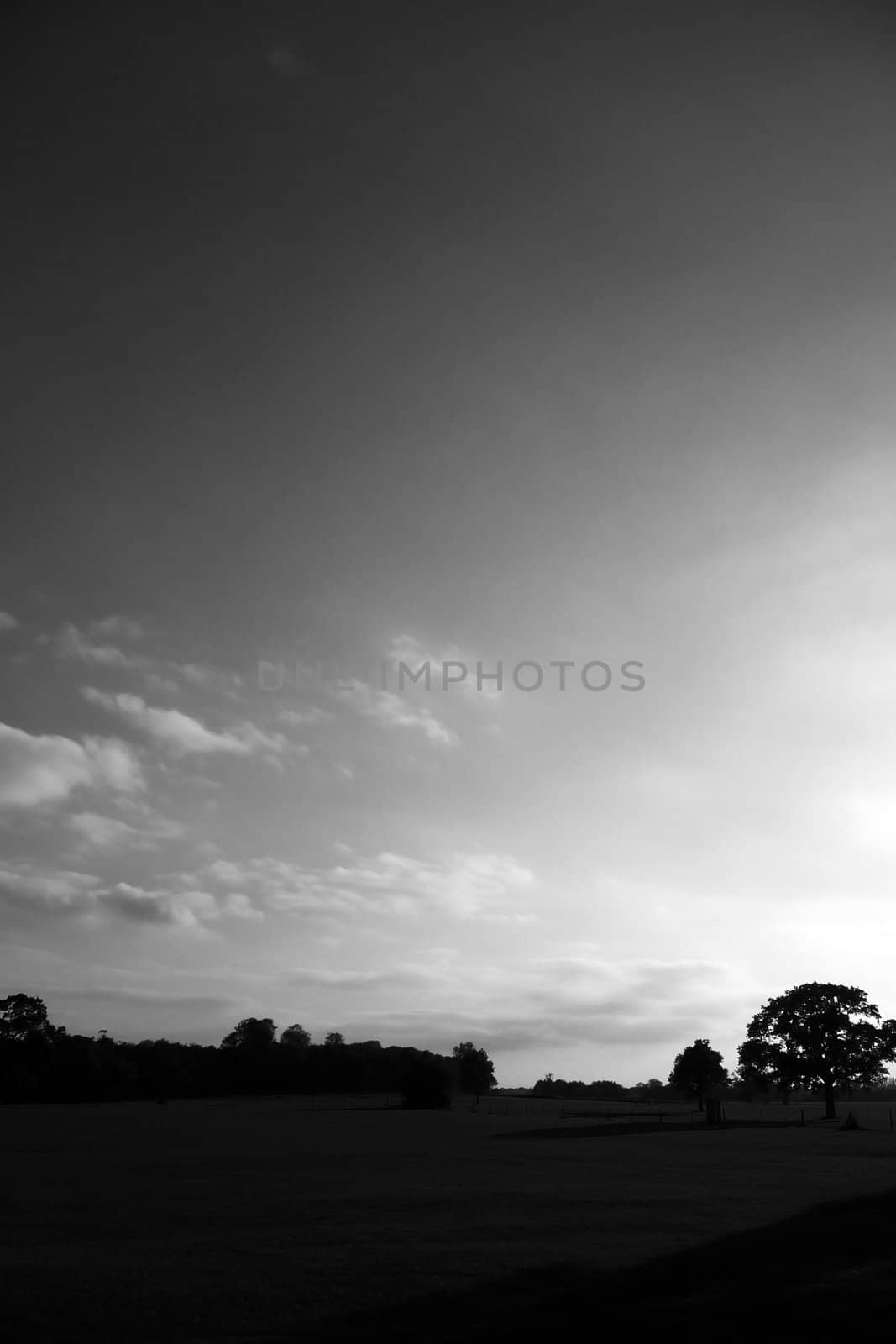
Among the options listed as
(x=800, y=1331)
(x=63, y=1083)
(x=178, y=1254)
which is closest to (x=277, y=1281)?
(x=178, y=1254)

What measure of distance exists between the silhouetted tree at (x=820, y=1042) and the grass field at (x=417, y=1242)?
53.2m

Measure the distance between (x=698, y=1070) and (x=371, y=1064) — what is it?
271 ft

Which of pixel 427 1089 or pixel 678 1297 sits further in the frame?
pixel 427 1089

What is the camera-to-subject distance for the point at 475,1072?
175 metres

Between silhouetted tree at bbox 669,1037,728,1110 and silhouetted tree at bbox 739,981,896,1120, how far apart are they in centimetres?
1606

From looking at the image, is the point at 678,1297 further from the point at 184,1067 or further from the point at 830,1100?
the point at 184,1067

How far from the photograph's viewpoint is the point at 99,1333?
1262 cm

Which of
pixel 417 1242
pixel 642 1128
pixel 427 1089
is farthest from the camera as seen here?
pixel 427 1089

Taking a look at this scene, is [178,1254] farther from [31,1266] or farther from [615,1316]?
[615,1316]

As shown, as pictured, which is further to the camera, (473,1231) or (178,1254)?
(473,1231)

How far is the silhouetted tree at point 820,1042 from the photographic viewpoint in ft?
300

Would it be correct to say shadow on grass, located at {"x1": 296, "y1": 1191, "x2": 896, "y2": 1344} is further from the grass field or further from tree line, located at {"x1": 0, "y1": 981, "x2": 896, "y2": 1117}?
tree line, located at {"x1": 0, "y1": 981, "x2": 896, "y2": 1117}

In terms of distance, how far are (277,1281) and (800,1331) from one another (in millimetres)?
7901

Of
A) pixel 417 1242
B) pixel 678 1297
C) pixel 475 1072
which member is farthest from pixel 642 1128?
pixel 475 1072
